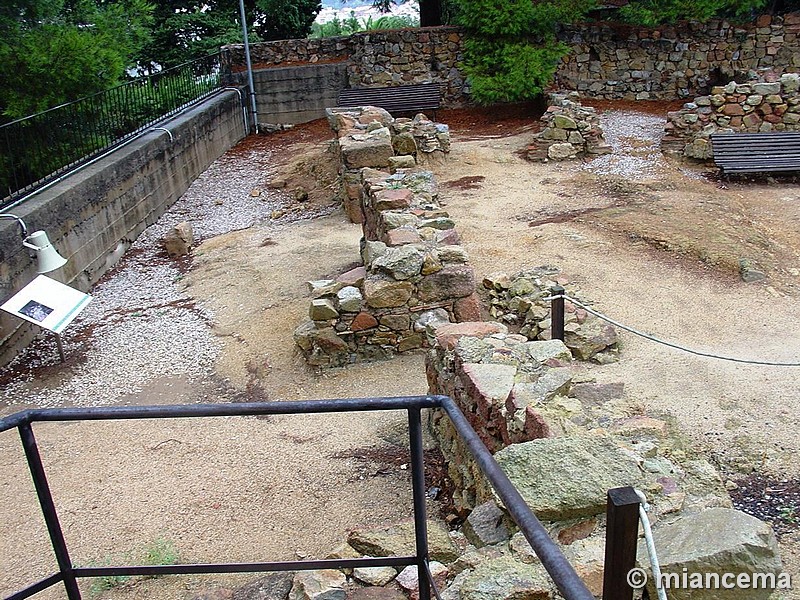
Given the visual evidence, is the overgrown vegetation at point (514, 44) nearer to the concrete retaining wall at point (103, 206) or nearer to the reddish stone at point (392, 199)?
the concrete retaining wall at point (103, 206)

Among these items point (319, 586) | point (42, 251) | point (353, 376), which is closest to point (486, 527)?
point (319, 586)

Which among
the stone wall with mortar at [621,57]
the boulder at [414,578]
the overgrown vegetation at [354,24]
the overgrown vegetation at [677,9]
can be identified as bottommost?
the boulder at [414,578]

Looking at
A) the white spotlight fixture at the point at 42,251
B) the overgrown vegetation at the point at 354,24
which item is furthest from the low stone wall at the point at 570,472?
the overgrown vegetation at the point at 354,24

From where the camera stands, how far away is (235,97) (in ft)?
59.7

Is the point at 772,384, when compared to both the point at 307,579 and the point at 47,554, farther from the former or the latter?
the point at 47,554

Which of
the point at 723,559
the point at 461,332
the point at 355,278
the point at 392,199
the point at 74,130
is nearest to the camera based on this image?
the point at 723,559

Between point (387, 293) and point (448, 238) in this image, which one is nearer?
point (387, 293)

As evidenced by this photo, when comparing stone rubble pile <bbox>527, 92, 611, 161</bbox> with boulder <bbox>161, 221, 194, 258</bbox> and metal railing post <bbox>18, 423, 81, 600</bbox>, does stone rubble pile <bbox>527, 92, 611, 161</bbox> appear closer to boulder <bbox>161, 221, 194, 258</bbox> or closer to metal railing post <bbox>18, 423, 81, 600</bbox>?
boulder <bbox>161, 221, 194, 258</bbox>

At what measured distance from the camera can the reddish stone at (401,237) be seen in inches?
290

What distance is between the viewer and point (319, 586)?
3480 millimetres

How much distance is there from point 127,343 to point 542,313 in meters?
4.52

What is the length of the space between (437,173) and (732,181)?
5016 mm

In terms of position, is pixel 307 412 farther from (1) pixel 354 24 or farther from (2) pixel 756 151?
(1) pixel 354 24

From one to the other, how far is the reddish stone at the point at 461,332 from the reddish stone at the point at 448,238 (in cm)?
203
